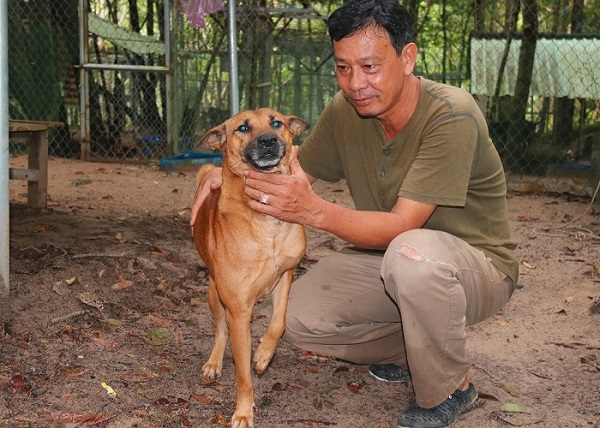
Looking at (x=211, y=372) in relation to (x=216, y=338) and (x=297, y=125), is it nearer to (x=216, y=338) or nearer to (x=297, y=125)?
(x=216, y=338)

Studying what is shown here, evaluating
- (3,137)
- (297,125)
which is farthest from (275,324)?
(3,137)

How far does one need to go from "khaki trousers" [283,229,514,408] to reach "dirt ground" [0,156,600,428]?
25 centimetres

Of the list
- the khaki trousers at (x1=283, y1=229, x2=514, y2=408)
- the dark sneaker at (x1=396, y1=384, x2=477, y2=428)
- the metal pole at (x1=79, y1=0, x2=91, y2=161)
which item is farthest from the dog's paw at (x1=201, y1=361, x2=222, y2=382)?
the metal pole at (x1=79, y1=0, x2=91, y2=161)

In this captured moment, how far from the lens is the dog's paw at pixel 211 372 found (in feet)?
12.8

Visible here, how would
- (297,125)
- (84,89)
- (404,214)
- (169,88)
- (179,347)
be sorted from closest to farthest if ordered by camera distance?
(404,214)
(297,125)
(179,347)
(169,88)
(84,89)

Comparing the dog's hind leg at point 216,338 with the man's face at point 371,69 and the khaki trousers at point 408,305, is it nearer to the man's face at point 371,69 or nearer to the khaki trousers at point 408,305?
the khaki trousers at point 408,305

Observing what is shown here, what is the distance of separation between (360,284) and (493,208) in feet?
2.34

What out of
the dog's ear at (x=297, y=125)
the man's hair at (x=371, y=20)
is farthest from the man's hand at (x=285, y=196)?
the man's hair at (x=371, y=20)

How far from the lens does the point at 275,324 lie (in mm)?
3660

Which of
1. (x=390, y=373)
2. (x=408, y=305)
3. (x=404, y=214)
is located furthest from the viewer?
(x=390, y=373)

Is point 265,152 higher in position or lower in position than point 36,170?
higher

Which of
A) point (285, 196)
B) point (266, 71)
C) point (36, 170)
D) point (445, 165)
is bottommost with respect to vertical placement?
point (36, 170)

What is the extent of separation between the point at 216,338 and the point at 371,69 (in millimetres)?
1589

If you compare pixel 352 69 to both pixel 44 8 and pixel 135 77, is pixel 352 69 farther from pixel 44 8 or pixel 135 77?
pixel 44 8
